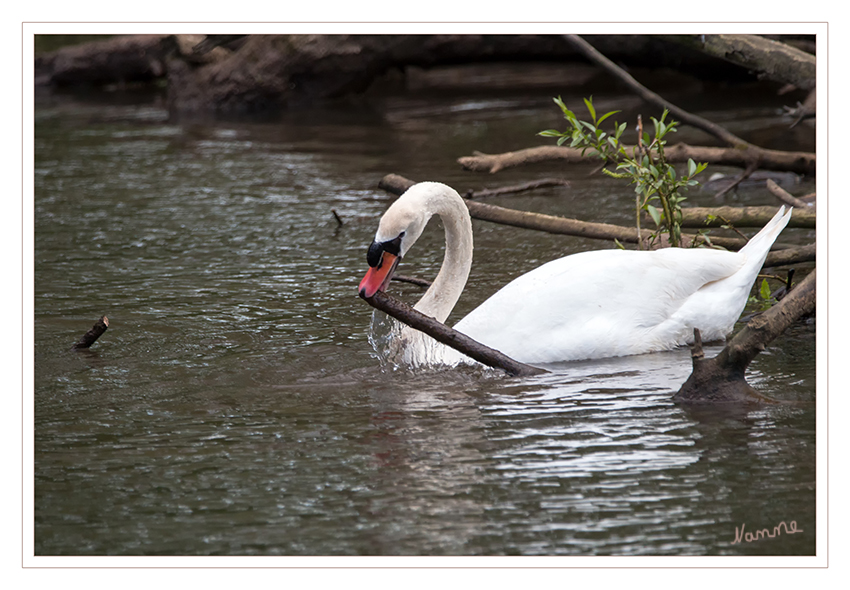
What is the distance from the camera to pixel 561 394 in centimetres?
574

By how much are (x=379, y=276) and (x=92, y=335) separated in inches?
74.2

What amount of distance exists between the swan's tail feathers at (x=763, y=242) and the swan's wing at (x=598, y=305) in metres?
0.08

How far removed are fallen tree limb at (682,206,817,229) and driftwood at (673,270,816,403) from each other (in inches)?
80.8

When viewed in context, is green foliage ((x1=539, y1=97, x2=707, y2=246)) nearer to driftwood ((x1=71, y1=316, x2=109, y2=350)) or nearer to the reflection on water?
the reflection on water

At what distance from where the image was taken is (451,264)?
6797mm

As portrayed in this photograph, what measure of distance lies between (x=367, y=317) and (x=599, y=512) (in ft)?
11.0

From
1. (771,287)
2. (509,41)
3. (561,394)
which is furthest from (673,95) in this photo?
(561,394)

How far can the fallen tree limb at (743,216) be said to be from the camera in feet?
25.0

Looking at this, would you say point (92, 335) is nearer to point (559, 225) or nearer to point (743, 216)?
point (559, 225)

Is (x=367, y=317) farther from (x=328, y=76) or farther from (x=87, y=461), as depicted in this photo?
(x=328, y=76)

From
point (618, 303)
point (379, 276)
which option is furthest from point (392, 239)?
point (618, 303)

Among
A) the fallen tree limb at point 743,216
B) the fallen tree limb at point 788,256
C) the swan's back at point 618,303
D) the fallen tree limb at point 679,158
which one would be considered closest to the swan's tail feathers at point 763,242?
the swan's back at point 618,303
